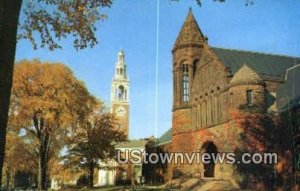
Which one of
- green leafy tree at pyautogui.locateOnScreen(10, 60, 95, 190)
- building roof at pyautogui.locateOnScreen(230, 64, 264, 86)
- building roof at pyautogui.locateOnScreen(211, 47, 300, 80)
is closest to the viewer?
building roof at pyautogui.locateOnScreen(230, 64, 264, 86)

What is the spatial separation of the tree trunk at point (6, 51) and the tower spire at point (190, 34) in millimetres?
43773

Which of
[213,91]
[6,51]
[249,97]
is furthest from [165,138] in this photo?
[6,51]

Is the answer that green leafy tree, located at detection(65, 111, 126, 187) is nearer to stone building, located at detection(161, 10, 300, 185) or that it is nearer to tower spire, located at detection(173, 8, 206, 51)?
stone building, located at detection(161, 10, 300, 185)

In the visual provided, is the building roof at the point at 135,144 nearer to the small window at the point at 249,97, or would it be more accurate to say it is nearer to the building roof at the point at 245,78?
the building roof at the point at 245,78

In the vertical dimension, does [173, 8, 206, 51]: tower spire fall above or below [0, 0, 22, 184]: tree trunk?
above

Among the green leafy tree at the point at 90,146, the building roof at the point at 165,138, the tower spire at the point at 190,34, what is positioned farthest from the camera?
the building roof at the point at 165,138

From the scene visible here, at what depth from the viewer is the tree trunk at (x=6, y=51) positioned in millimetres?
6324

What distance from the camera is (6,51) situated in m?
6.32

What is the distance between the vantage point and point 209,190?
37906mm

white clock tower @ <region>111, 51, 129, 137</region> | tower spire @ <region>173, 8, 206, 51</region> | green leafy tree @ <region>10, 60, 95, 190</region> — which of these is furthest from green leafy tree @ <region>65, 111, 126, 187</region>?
white clock tower @ <region>111, 51, 129, 137</region>

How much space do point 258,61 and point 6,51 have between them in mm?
43523

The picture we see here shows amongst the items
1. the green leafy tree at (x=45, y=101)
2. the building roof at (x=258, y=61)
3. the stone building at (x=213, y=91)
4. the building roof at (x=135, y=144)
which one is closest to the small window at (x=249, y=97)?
the stone building at (x=213, y=91)

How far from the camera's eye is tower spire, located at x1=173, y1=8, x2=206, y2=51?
49.8m

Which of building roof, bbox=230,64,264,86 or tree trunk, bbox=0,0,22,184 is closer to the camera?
tree trunk, bbox=0,0,22,184
